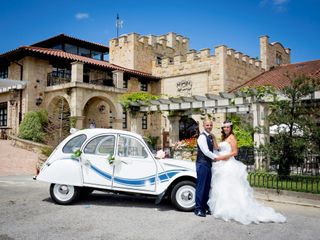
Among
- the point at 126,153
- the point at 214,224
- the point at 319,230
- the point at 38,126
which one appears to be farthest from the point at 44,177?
the point at 38,126

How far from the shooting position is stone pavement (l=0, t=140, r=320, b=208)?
7055 millimetres

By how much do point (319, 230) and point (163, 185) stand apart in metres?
2.86

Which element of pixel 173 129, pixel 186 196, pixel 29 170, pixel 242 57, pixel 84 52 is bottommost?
pixel 29 170

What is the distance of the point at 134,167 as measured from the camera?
21.0 ft

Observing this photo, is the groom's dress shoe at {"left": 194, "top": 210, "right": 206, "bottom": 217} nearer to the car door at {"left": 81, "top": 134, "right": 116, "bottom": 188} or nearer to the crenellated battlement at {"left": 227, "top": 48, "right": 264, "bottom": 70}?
the car door at {"left": 81, "top": 134, "right": 116, "bottom": 188}

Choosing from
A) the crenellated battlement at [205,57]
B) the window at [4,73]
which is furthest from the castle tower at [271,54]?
the window at [4,73]

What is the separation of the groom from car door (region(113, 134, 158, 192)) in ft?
3.08

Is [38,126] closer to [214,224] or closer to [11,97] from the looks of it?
[11,97]

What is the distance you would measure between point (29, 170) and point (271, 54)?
929 inches

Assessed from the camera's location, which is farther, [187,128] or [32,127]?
[187,128]

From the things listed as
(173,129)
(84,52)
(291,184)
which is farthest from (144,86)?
(291,184)

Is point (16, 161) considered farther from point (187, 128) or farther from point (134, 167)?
point (187, 128)

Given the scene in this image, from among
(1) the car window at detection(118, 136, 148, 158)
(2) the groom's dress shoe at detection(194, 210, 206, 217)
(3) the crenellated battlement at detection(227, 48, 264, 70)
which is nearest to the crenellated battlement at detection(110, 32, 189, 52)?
(3) the crenellated battlement at detection(227, 48, 264, 70)

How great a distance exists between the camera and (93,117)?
24.7 metres
